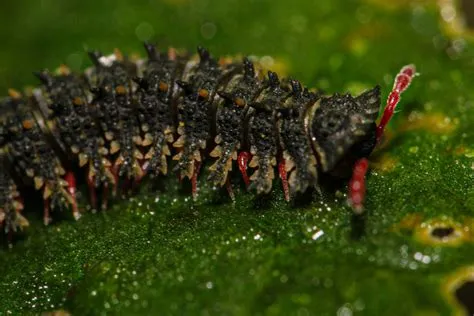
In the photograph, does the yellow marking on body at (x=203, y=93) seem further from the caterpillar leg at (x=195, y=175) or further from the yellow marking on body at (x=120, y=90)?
the yellow marking on body at (x=120, y=90)

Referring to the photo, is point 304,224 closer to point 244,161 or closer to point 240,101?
point 244,161

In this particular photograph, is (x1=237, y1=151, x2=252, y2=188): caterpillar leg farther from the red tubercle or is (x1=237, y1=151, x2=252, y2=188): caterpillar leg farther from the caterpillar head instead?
the red tubercle

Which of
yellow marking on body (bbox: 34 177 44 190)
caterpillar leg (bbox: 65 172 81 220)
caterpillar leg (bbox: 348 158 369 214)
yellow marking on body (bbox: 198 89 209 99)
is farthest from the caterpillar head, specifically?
yellow marking on body (bbox: 34 177 44 190)

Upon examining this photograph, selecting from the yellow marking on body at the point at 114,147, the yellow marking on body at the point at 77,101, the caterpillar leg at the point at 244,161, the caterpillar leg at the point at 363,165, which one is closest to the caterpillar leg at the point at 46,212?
the yellow marking on body at the point at 114,147

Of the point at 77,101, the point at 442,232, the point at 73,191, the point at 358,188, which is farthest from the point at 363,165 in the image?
the point at 73,191

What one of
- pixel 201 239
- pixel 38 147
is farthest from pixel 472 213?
pixel 38 147
